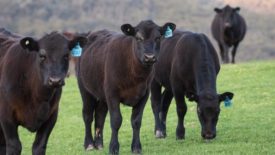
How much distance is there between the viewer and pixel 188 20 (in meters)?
70.4

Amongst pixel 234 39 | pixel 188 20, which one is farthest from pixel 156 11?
pixel 234 39

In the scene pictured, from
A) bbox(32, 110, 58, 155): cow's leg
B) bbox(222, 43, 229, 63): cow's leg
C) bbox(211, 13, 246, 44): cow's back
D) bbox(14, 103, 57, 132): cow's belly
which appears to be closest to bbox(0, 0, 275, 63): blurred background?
bbox(211, 13, 246, 44): cow's back

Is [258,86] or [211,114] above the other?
[211,114]

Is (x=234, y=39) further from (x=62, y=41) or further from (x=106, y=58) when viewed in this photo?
(x=62, y=41)

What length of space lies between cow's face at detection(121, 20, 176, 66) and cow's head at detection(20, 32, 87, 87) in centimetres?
200

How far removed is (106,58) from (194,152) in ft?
7.53

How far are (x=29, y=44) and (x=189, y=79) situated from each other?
4.97 meters

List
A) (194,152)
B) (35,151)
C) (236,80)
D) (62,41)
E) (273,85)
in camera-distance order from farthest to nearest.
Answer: (236,80)
(273,85)
(194,152)
(35,151)
(62,41)

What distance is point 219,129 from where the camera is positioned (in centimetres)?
1480

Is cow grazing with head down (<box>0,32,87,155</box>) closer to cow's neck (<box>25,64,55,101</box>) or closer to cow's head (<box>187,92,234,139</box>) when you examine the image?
cow's neck (<box>25,64,55,101</box>)

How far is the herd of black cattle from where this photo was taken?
943cm

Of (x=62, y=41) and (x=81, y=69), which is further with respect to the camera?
(x=81, y=69)

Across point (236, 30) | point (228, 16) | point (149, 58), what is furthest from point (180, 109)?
point (236, 30)

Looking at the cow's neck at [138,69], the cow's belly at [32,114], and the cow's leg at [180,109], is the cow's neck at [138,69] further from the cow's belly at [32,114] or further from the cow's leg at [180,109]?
the cow's belly at [32,114]
